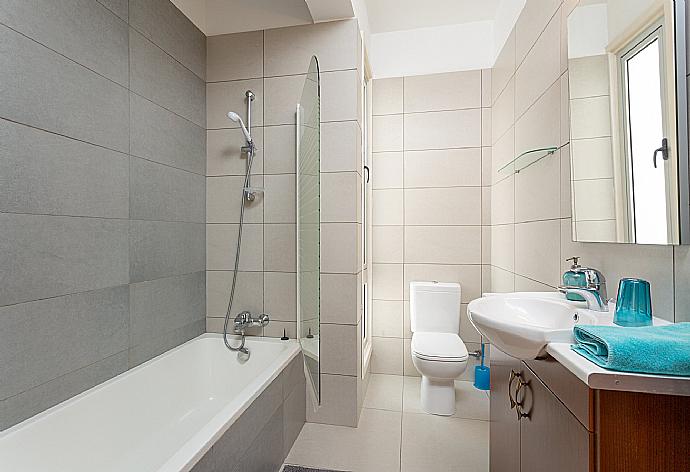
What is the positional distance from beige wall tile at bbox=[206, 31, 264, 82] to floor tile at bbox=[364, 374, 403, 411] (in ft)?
7.52

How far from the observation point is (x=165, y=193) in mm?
2072

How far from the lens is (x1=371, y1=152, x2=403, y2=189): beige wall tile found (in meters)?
2.98

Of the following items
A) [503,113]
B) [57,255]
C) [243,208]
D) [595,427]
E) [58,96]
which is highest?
[503,113]

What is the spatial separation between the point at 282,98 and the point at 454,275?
5.91 ft

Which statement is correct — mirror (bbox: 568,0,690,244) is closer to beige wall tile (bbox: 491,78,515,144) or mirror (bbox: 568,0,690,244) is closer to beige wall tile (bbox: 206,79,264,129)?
beige wall tile (bbox: 491,78,515,144)

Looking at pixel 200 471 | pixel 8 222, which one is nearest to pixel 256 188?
pixel 8 222

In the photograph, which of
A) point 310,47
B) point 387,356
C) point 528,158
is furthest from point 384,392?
point 310,47

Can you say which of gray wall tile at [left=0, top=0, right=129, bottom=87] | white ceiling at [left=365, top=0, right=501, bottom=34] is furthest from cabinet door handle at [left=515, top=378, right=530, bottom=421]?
white ceiling at [left=365, top=0, right=501, bottom=34]

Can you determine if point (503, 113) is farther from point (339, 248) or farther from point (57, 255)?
point (57, 255)

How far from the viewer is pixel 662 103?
3.39 feet

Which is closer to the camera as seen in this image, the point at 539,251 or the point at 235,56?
the point at 539,251

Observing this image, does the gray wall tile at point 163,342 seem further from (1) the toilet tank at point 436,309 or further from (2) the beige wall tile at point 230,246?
(1) the toilet tank at point 436,309

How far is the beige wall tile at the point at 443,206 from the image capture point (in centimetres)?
288

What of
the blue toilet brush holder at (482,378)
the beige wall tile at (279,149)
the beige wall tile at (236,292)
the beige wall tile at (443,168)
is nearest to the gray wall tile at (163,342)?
the beige wall tile at (236,292)
